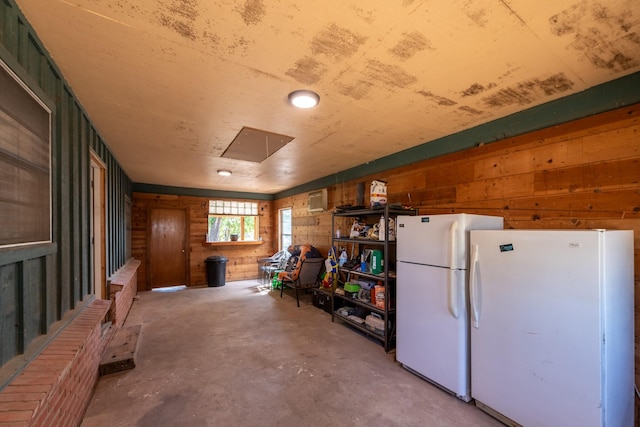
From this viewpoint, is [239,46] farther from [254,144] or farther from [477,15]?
[254,144]

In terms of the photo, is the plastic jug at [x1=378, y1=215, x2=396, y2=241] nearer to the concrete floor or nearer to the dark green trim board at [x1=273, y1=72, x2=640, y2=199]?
the dark green trim board at [x1=273, y1=72, x2=640, y2=199]

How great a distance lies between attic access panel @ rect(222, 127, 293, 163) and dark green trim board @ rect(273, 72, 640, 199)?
63.0 inches

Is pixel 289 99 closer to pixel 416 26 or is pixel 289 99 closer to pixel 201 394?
pixel 416 26

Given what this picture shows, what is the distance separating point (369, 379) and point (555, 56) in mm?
2834

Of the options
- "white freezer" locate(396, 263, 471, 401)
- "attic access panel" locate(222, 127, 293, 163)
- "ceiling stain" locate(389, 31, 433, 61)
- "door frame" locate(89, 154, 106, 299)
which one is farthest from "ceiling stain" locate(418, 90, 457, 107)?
"door frame" locate(89, 154, 106, 299)

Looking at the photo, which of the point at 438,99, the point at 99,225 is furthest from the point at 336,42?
the point at 99,225

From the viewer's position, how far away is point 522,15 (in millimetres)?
1345

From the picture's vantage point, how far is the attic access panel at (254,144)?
119 inches

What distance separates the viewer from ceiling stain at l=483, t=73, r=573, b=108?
1.95m

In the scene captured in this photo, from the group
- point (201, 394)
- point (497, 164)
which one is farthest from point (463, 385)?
point (201, 394)

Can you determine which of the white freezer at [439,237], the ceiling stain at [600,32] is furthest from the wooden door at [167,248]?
the ceiling stain at [600,32]

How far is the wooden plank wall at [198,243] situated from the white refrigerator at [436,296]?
5.43 m

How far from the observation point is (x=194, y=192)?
22.7ft

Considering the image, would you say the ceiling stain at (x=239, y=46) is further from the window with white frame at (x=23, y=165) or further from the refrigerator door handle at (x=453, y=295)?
the refrigerator door handle at (x=453, y=295)
